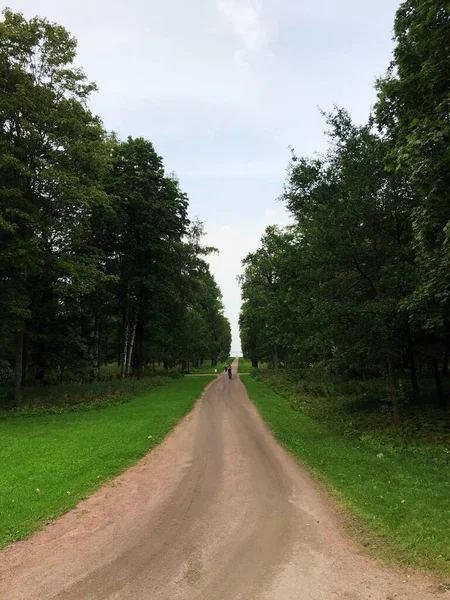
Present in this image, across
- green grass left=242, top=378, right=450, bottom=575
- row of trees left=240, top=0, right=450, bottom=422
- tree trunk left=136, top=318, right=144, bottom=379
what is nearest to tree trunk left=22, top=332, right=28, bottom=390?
tree trunk left=136, top=318, right=144, bottom=379

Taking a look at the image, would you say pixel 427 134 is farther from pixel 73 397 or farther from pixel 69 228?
pixel 73 397

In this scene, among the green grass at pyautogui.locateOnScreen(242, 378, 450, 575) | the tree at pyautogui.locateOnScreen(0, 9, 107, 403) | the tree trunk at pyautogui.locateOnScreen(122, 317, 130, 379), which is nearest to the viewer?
the green grass at pyautogui.locateOnScreen(242, 378, 450, 575)

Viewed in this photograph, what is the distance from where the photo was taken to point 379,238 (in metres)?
14.8

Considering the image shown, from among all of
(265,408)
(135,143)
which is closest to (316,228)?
(265,408)

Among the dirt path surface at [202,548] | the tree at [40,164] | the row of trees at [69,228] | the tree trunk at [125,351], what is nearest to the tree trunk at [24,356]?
the row of trees at [69,228]

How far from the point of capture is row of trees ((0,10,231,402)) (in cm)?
1980

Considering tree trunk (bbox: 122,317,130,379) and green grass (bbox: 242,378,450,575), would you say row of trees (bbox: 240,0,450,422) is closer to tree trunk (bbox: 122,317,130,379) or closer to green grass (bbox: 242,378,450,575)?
green grass (bbox: 242,378,450,575)

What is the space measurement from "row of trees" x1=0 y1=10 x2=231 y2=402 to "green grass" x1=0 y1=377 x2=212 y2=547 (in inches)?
248

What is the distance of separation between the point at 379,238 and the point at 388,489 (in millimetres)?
9418

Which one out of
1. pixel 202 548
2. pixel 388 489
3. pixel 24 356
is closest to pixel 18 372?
pixel 24 356

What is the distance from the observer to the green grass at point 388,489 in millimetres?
5512

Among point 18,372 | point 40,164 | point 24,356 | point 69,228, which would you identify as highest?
point 40,164

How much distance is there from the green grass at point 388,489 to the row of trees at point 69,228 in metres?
15.0

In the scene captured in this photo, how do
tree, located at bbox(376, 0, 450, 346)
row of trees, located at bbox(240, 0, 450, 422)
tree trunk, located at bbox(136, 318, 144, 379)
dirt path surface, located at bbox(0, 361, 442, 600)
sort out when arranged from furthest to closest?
tree trunk, located at bbox(136, 318, 144, 379), row of trees, located at bbox(240, 0, 450, 422), tree, located at bbox(376, 0, 450, 346), dirt path surface, located at bbox(0, 361, 442, 600)
